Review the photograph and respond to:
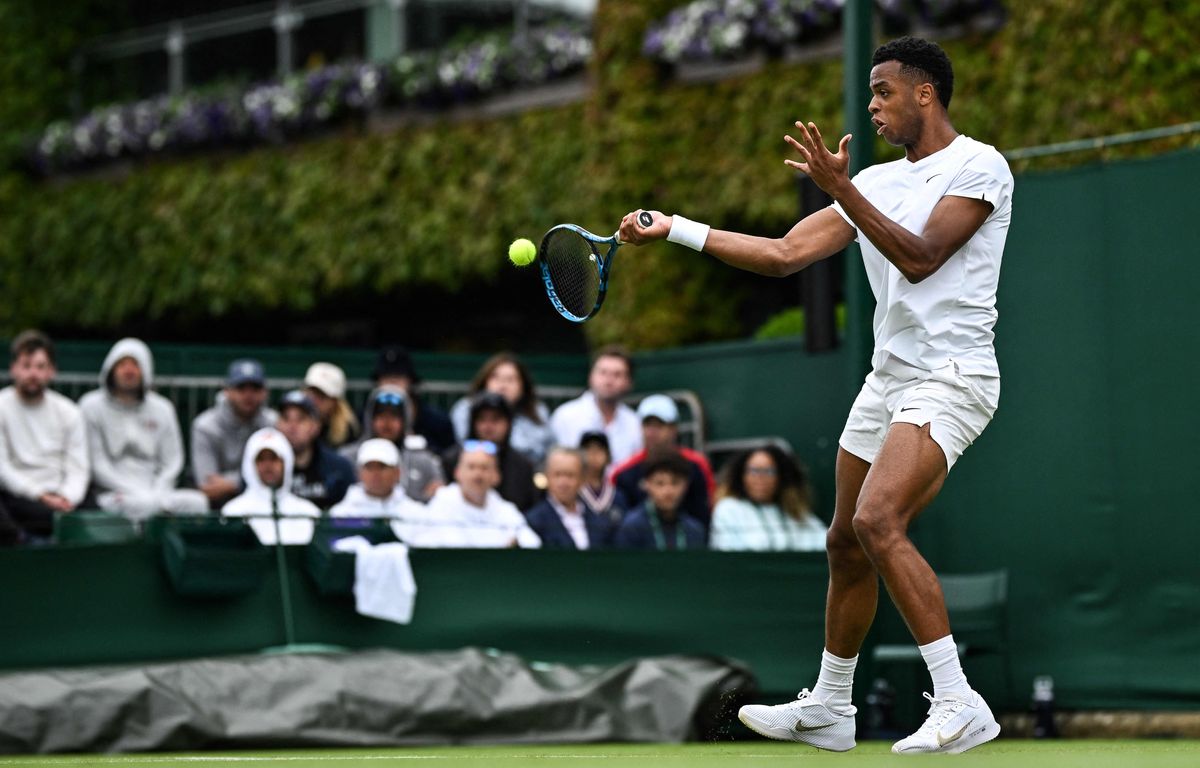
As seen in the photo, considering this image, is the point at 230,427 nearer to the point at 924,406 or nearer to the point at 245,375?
the point at 245,375

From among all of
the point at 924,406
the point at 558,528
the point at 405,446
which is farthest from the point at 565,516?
the point at 924,406

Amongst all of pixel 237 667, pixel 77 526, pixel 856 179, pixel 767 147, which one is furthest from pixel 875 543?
pixel 767 147

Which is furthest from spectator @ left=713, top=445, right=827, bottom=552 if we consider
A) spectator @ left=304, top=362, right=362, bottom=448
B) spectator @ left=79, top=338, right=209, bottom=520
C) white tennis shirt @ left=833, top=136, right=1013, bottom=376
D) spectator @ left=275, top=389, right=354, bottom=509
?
white tennis shirt @ left=833, top=136, right=1013, bottom=376

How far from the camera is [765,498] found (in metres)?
11.3

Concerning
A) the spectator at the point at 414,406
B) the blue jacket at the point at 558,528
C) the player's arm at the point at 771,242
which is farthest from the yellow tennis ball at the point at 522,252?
the spectator at the point at 414,406

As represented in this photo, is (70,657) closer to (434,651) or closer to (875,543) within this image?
(434,651)

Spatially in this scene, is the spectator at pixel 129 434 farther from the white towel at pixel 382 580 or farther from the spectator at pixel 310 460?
the white towel at pixel 382 580

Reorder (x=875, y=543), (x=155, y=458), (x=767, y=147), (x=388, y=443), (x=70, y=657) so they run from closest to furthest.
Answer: (x=875, y=543), (x=70, y=657), (x=388, y=443), (x=155, y=458), (x=767, y=147)

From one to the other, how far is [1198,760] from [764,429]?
676cm

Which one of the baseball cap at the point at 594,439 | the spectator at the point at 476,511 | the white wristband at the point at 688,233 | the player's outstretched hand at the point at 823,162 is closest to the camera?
the player's outstretched hand at the point at 823,162

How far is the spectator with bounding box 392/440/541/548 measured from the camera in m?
10.5

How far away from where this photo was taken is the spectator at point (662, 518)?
1102 centimetres

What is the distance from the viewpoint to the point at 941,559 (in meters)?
11.2

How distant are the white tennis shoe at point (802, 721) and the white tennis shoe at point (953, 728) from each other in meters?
0.39
